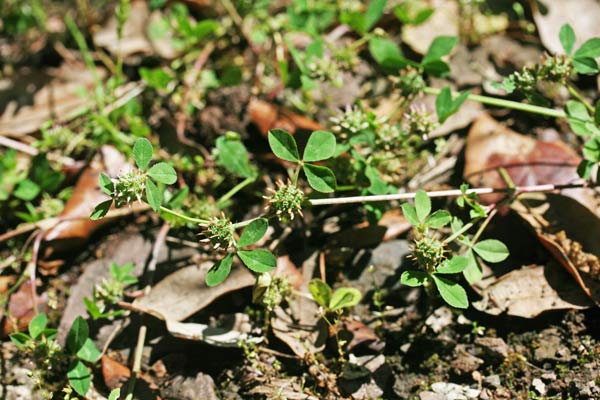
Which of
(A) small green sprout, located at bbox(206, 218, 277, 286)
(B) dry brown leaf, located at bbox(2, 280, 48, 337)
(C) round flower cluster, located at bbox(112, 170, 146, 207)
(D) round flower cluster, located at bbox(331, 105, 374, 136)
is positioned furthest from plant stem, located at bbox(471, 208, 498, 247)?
(B) dry brown leaf, located at bbox(2, 280, 48, 337)

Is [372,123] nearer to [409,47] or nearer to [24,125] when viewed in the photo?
[409,47]

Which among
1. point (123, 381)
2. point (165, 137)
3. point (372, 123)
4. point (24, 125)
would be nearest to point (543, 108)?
point (372, 123)

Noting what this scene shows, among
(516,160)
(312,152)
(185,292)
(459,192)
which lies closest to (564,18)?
(516,160)

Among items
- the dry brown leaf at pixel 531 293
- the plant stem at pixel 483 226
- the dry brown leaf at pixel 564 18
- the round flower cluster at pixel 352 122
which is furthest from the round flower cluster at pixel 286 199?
the dry brown leaf at pixel 564 18

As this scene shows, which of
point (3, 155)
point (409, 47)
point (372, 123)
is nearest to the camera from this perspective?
point (372, 123)

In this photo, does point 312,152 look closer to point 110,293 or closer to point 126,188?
point 126,188
